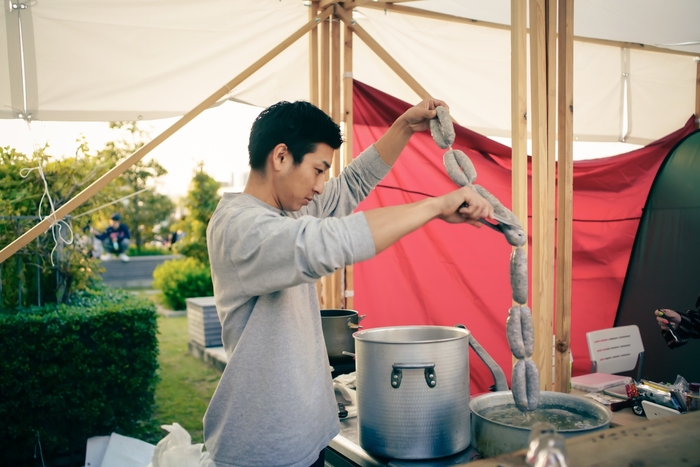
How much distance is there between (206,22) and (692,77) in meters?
4.53

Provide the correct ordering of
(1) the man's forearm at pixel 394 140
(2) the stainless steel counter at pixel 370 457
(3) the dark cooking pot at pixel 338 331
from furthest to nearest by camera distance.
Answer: (3) the dark cooking pot at pixel 338 331 → (1) the man's forearm at pixel 394 140 → (2) the stainless steel counter at pixel 370 457

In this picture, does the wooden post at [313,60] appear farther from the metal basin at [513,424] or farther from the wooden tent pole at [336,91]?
the metal basin at [513,424]

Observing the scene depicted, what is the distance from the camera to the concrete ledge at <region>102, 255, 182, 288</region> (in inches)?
600

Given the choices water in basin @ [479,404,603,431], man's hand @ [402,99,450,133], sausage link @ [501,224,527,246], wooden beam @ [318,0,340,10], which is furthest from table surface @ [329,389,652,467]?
wooden beam @ [318,0,340,10]

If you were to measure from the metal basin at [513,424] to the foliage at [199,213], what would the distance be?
10686mm

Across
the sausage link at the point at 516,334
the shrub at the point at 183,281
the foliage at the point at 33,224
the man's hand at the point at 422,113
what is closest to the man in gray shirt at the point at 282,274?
the sausage link at the point at 516,334

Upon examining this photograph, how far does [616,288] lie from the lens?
494 centimetres

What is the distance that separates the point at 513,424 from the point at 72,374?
4.25m

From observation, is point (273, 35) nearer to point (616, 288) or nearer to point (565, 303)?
point (565, 303)

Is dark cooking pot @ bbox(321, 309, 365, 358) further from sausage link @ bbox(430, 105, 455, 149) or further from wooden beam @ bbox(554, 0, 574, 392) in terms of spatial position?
sausage link @ bbox(430, 105, 455, 149)

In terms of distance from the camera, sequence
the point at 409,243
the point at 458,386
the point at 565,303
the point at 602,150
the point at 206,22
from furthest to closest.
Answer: the point at 602,150
the point at 409,243
the point at 206,22
the point at 565,303
the point at 458,386

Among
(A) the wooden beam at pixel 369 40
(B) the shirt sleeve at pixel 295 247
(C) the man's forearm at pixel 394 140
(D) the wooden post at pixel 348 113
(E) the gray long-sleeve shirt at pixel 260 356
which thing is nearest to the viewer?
(B) the shirt sleeve at pixel 295 247

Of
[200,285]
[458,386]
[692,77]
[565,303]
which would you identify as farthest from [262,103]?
[200,285]

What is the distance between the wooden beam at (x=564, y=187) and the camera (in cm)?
269
